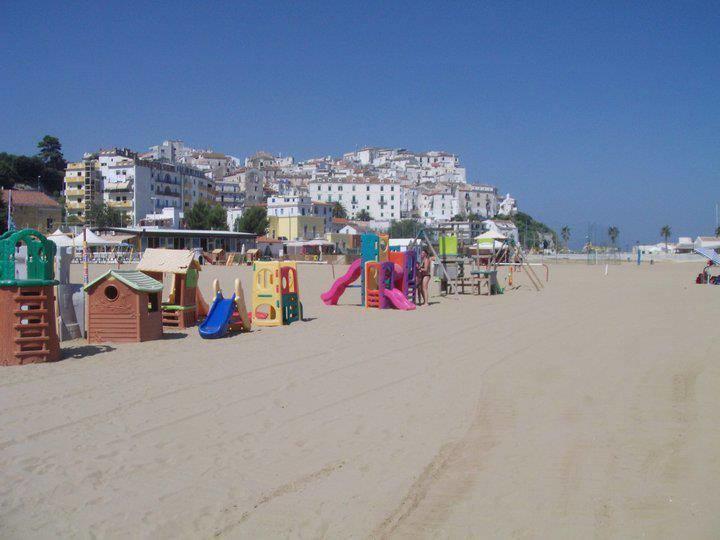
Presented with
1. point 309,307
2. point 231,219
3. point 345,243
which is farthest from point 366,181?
point 309,307

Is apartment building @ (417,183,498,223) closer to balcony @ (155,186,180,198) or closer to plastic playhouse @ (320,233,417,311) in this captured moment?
balcony @ (155,186,180,198)

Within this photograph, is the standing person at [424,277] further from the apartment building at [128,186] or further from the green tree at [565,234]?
the green tree at [565,234]

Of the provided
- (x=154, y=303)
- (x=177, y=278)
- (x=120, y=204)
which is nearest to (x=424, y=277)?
(x=177, y=278)

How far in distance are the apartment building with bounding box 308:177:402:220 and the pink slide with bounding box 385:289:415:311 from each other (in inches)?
4534

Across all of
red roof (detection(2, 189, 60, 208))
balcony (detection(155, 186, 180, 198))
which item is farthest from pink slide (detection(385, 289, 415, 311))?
balcony (detection(155, 186, 180, 198))

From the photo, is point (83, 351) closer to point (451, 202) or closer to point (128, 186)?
point (128, 186)

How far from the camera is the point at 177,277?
12.3 m

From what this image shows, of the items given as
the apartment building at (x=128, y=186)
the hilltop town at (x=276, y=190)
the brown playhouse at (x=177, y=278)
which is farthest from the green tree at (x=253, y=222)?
the brown playhouse at (x=177, y=278)

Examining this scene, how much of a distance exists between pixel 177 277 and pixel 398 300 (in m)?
5.82

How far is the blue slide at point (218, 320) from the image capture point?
10.8 meters

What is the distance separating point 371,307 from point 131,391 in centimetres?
993

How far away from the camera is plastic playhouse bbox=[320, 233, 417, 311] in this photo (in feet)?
53.7

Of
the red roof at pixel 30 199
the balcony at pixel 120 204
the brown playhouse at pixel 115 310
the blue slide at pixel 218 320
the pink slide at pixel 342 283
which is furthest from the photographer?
the balcony at pixel 120 204

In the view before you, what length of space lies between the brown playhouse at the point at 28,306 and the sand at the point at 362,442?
35 cm
